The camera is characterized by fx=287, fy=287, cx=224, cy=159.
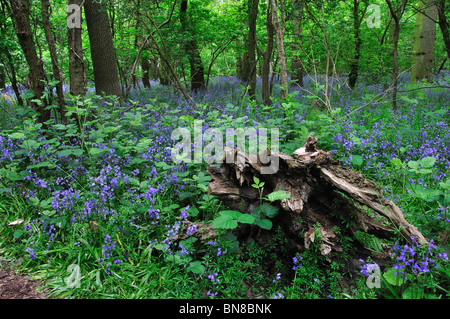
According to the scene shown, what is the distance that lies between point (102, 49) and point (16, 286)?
5011mm

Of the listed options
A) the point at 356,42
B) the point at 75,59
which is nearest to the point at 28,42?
the point at 75,59

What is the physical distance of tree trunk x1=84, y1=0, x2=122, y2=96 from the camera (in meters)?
5.77

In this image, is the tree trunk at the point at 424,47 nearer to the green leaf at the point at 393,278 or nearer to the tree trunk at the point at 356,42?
the tree trunk at the point at 356,42

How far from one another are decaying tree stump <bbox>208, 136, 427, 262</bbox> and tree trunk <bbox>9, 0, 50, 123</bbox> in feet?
10.9

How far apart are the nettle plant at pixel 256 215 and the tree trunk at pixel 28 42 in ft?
11.5

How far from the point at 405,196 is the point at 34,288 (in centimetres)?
335

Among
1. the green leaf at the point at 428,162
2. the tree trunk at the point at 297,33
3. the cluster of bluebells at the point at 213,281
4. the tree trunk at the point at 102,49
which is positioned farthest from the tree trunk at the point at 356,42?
the cluster of bluebells at the point at 213,281

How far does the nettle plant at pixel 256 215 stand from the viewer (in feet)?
6.23

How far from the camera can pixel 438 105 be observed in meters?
5.83

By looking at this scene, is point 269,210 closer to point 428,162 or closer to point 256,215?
point 256,215

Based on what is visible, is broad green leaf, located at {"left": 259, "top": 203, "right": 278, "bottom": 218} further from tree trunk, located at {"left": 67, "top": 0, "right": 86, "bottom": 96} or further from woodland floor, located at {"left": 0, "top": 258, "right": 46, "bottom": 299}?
tree trunk, located at {"left": 67, "top": 0, "right": 86, "bottom": 96}

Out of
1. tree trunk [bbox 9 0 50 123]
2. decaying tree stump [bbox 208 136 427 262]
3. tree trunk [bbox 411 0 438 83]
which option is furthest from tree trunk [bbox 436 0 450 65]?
tree trunk [bbox 9 0 50 123]

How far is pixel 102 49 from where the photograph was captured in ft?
19.5
